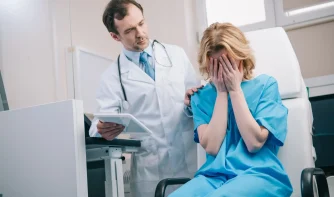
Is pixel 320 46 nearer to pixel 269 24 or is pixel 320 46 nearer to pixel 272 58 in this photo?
pixel 269 24

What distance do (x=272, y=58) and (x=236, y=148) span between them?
446mm

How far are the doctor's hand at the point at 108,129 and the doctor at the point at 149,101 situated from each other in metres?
0.25

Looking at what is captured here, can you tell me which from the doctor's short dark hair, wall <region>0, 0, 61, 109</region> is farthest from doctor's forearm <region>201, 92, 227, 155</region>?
wall <region>0, 0, 61, 109</region>

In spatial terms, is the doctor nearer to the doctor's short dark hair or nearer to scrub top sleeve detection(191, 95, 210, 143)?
the doctor's short dark hair

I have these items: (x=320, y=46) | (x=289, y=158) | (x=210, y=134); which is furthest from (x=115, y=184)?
(x=320, y=46)

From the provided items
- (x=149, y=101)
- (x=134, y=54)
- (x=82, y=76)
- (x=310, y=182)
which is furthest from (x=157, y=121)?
(x=82, y=76)

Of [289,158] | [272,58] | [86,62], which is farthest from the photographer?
[86,62]

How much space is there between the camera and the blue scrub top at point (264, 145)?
1121mm

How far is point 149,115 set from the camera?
1.57 m

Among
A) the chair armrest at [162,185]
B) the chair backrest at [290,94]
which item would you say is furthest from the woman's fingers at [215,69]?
the chair armrest at [162,185]

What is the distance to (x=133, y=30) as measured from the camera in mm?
1579

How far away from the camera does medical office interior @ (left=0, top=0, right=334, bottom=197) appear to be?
126 cm

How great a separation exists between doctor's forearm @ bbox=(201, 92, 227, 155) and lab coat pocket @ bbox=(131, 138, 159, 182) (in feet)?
1.23

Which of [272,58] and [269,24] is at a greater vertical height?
[269,24]
